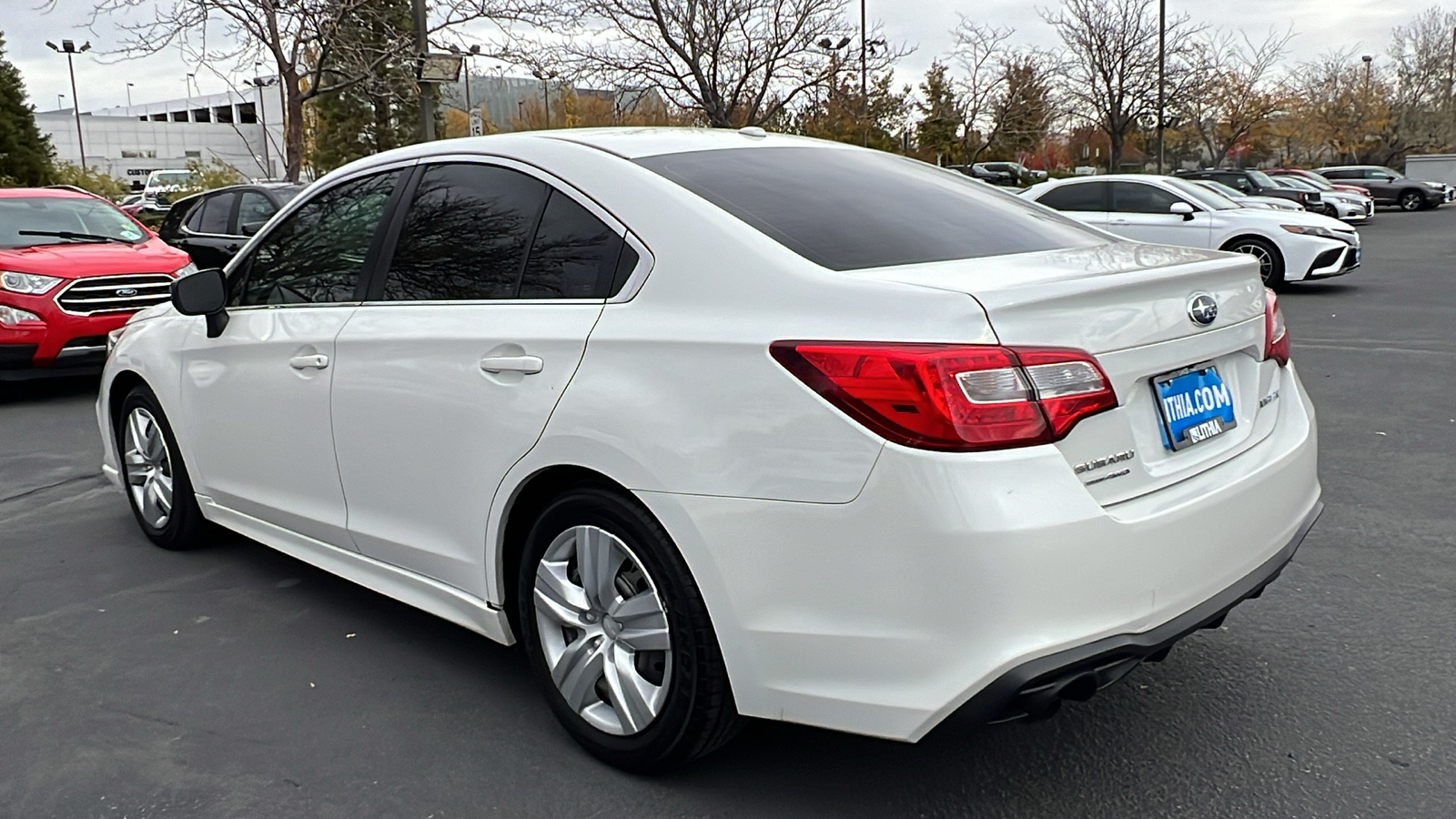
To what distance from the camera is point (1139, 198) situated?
1542cm

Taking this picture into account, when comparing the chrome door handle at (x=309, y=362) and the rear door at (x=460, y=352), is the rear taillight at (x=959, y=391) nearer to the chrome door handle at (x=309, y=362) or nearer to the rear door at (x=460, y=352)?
the rear door at (x=460, y=352)

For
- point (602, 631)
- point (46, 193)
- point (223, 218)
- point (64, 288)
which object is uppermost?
point (46, 193)

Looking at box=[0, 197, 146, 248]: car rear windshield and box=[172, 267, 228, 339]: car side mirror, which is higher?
box=[0, 197, 146, 248]: car rear windshield

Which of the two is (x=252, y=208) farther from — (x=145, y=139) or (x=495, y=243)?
(x=145, y=139)

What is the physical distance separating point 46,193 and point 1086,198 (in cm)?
1212

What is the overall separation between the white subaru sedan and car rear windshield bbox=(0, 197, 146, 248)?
6.88 meters

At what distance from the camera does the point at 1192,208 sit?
48.5 feet

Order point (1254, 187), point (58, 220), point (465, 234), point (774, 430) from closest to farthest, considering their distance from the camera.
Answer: point (774, 430)
point (465, 234)
point (58, 220)
point (1254, 187)

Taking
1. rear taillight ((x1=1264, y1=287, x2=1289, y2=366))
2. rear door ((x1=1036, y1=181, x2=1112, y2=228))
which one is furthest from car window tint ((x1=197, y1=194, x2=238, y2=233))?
rear taillight ((x1=1264, y1=287, x2=1289, y2=366))

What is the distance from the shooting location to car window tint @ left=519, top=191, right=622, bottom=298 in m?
2.91

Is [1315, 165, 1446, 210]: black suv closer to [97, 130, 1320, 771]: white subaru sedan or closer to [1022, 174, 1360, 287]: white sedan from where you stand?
[1022, 174, 1360, 287]: white sedan

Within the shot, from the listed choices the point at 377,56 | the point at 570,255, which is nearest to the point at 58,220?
the point at 570,255

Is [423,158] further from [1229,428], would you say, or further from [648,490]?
[1229,428]

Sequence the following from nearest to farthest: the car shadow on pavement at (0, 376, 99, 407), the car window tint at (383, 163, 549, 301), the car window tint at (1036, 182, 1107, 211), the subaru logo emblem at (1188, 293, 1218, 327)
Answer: the subaru logo emblem at (1188, 293, 1218, 327) → the car window tint at (383, 163, 549, 301) → the car shadow on pavement at (0, 376, 99, 407) → the car window tint at (1036, 182, 1107, 211)
